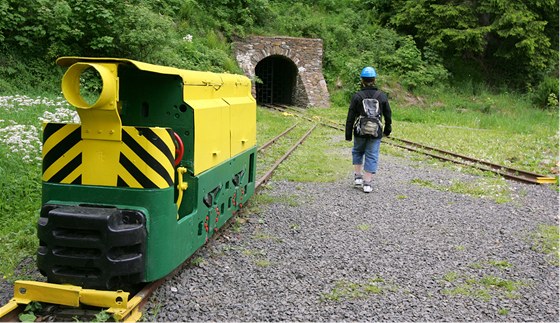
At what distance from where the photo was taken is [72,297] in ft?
11.2

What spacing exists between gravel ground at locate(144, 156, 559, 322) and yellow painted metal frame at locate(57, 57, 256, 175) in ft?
2.96

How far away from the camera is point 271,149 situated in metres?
11.7

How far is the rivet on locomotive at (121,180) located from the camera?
3479mm

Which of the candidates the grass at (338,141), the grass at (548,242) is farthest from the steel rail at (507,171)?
the grass at (548,242)

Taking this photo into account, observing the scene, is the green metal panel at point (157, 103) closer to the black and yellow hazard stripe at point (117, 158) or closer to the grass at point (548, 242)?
the black and yellow hazard stripe at point (117, 158)

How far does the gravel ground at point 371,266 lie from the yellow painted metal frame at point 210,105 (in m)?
0.90

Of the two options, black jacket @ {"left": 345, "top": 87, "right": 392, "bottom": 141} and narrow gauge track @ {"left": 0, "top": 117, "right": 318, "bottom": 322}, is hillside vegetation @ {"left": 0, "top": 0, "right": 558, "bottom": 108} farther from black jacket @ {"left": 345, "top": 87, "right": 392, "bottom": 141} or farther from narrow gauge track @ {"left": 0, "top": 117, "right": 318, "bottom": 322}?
narrow gauge track @ {"left": 0, "top": 117, "right": 318, "bottom": 322}

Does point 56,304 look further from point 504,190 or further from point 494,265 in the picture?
point 504,190

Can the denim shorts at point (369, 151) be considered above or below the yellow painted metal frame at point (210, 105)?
below

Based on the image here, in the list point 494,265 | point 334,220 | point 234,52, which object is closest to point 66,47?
point 234,52

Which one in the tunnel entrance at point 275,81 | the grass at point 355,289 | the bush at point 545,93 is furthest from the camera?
the tunnel entrance at point 275,81

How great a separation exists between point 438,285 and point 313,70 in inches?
855

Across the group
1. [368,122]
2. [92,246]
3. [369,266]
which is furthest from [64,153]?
[368,122]

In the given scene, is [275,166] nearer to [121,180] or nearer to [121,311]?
[121,180]
